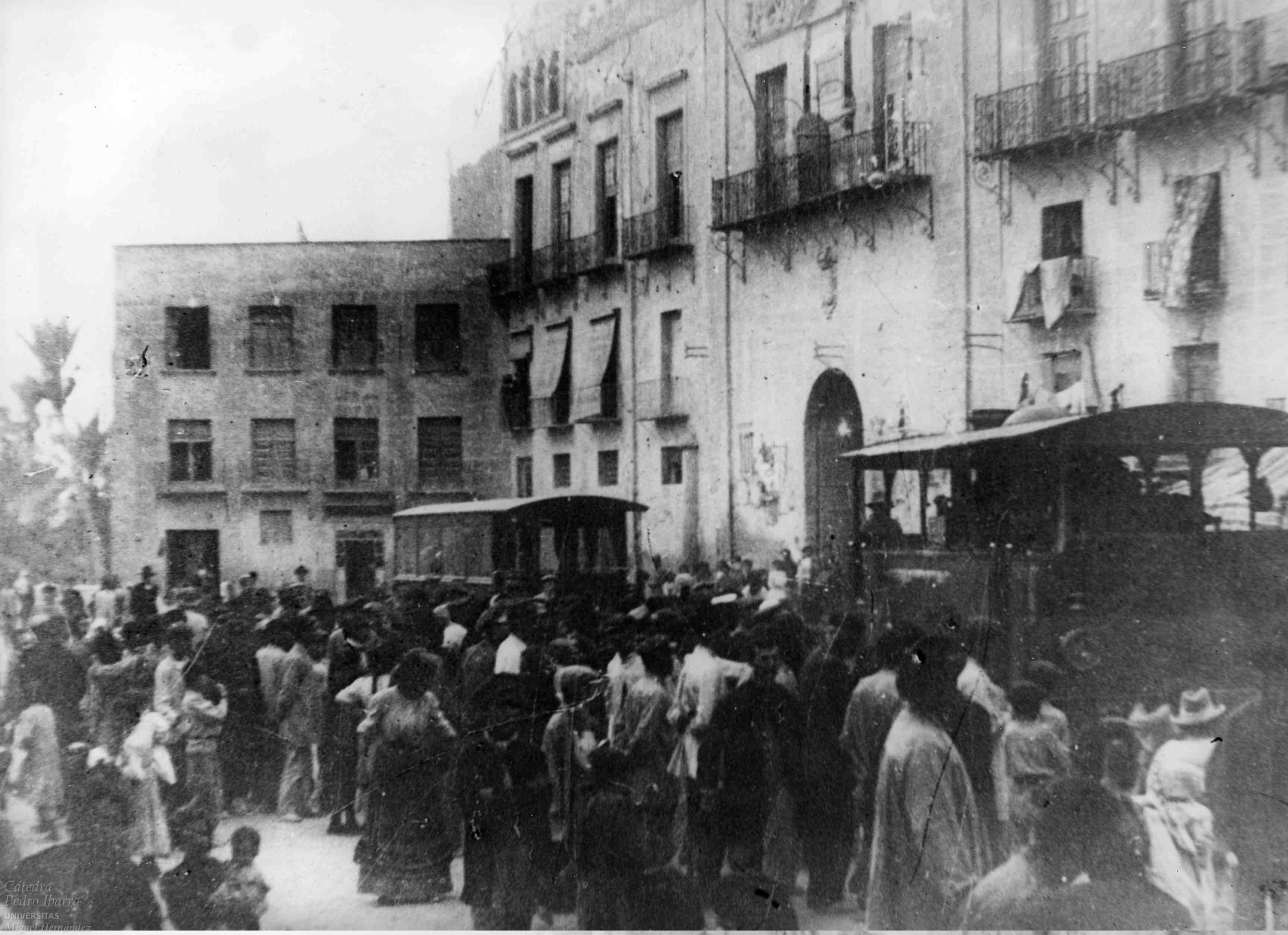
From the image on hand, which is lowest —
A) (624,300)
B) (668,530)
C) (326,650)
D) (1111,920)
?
(1111,920)

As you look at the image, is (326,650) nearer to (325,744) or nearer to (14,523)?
(325,744)

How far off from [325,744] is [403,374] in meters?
2.20

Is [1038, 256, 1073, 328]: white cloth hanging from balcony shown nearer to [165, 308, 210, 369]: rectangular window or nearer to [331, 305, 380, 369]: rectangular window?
[331, 305, 380, 369]: rectangular window

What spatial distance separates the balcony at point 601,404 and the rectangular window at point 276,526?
185 cm

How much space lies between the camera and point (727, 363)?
6.68m

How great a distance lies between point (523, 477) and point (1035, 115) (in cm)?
347

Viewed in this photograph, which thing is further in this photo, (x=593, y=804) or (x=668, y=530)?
(x=668, y=530)

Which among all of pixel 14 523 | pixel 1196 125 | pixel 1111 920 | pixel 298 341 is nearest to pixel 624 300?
pixel 298 341

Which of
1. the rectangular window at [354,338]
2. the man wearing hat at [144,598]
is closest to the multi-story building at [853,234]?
the rectangular window at [354,338]

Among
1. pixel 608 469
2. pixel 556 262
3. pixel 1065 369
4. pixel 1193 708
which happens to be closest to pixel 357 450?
pixel 608 469

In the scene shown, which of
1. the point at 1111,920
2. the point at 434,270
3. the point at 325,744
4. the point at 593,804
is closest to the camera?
the point at 593,804

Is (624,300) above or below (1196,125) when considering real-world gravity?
below

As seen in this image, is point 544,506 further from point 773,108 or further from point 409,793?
point 773,108

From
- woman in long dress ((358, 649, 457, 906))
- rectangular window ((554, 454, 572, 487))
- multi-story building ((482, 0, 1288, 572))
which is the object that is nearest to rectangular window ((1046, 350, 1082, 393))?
multi-story building ((482, 0, 1288, 572))
